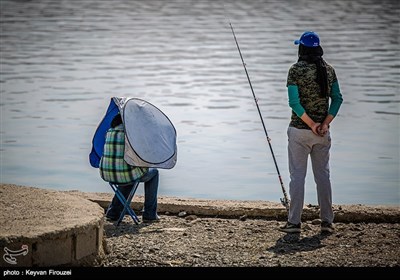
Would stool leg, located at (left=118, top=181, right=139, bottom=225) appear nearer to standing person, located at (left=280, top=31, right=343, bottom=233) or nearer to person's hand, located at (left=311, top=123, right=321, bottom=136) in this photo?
standing person, located at (left=280, top=31, right=343, bottom=233)

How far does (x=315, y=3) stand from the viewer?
147ft

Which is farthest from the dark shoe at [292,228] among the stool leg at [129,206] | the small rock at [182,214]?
the stool leg at [129,206]

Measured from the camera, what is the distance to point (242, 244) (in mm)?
9266

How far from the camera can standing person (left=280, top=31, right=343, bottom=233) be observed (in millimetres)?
9398

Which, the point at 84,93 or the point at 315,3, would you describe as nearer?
the point at 84,93

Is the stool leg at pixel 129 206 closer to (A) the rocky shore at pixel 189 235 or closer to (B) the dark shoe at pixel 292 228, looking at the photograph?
(A) the rocky shore at pixel 189 235

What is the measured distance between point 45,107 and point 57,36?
12282 mm

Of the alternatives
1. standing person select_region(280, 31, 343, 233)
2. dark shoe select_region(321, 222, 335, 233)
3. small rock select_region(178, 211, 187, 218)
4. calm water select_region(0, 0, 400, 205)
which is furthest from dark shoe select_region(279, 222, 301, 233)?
calm water select_region(0, 0, 400, 205)

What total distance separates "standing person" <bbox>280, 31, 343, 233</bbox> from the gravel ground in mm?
343

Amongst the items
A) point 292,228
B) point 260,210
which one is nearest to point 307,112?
point 292,228

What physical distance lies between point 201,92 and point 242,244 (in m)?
11.2

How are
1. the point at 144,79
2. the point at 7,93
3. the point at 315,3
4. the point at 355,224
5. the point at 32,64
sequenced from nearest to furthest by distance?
the point at 355,224 < the point at 7,93 < the point at 144,79 < the point at 32,64 < the point at 315,3
